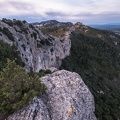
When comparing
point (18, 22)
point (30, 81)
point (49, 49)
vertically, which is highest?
point (30, 81)

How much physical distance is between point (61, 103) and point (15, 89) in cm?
391

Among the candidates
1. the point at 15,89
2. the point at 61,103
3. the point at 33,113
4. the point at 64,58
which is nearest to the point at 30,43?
the point at 64,58

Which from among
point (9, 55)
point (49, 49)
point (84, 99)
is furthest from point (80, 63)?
point (84, 99)

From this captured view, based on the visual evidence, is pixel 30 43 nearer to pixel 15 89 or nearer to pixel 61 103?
pixel 61 103

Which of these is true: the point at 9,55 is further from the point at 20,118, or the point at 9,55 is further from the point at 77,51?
the point at 77,51

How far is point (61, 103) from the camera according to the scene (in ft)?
51.2

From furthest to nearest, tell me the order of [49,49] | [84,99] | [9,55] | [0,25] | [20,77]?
Answer: [49,49] < [0,25] < [9,55] < [84,99] < [20,77]

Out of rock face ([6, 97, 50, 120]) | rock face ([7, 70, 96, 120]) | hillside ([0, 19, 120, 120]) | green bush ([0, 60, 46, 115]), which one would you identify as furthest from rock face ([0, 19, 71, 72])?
rock face ([6, 97, 50, 120])

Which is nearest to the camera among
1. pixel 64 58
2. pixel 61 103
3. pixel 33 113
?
pixel 33 113

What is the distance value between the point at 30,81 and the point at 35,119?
9.87ft

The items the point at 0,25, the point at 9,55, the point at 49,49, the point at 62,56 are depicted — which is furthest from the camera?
the point at 62,56

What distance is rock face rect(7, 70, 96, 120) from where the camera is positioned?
45.8ft

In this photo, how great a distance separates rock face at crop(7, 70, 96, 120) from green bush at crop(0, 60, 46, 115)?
0.68 m

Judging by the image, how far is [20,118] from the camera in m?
13.6
